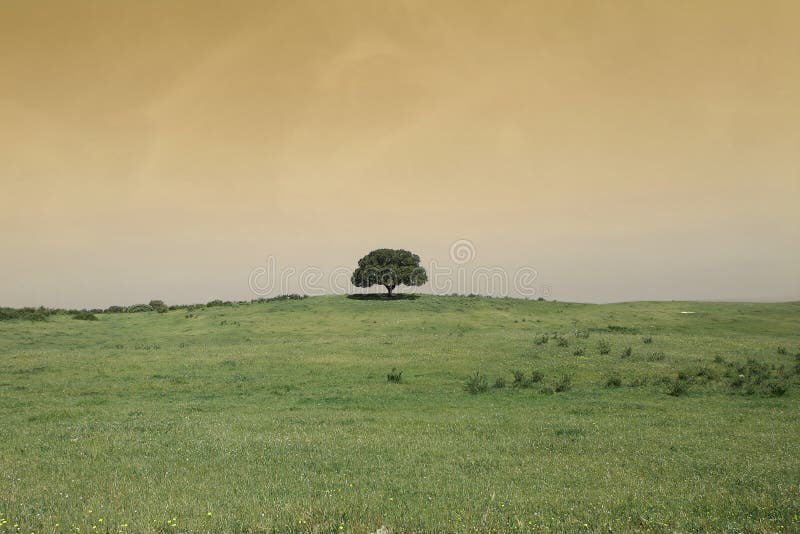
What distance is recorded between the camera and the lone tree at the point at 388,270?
8569 cm

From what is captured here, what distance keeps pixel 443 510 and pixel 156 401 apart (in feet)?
58.6

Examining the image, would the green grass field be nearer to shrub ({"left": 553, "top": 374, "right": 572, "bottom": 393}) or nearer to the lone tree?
shrub ({"left": 553, "top": 374, "right": 572, "bottom": 393})

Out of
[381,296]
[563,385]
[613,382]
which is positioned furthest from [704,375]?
[381,296]

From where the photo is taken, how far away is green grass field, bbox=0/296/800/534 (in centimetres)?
940

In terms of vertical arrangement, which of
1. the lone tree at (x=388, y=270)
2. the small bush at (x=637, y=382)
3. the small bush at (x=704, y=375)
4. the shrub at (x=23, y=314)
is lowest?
the small bush at (x=637, y=382)

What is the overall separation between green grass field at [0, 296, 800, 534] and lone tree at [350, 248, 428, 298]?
46.7 m

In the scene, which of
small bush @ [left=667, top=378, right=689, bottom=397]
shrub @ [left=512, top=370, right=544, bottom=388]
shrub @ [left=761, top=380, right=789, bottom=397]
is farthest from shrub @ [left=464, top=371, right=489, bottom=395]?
shrub @ [left=761, top=380, right=789, bottom=397]

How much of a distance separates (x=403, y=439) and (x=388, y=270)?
71054 millimetres

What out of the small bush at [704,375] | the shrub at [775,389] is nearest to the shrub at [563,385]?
the small bush at [704,375]

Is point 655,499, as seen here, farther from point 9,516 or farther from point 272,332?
point 272,332

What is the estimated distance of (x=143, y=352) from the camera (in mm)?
38688

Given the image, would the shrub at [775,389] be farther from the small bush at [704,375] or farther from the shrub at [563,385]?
the shrub at [563,385]

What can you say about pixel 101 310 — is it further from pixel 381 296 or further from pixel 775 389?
pixel 775 389

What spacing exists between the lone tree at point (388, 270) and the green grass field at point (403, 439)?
46652 millimetres
